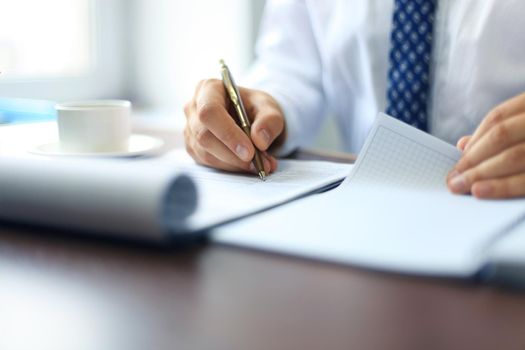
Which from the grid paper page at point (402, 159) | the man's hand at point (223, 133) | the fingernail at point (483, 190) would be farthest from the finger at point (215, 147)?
the fingernail at point (483, 190)

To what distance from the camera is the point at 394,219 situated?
439 mm

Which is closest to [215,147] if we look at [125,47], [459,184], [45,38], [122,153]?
[122,153]

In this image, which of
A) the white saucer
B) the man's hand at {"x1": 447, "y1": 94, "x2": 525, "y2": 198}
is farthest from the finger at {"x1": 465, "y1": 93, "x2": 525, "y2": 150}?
the white saucer

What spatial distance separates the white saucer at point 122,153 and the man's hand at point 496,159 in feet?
1.19

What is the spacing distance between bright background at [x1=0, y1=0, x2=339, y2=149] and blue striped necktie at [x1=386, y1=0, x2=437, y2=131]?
75cm

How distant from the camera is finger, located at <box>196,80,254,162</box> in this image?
25.2 inches

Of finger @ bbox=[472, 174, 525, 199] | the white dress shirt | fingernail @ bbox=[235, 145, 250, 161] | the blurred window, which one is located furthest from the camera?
the blurred window

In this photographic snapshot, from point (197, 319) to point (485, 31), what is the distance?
680mm

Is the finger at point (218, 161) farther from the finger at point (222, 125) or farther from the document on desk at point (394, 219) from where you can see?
the document on desk at point (394, 219)

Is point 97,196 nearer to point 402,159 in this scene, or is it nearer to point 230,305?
point 230,305

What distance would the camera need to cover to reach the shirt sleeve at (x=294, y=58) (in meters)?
1.02

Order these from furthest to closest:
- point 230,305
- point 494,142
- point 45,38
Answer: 1. point 45,38
2. point 494,142
3. point 230,305

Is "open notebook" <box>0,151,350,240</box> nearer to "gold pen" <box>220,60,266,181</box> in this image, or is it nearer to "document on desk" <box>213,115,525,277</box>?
"document on desk" <box>213,115,525,277</box>

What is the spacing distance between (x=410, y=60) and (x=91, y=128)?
41cm
